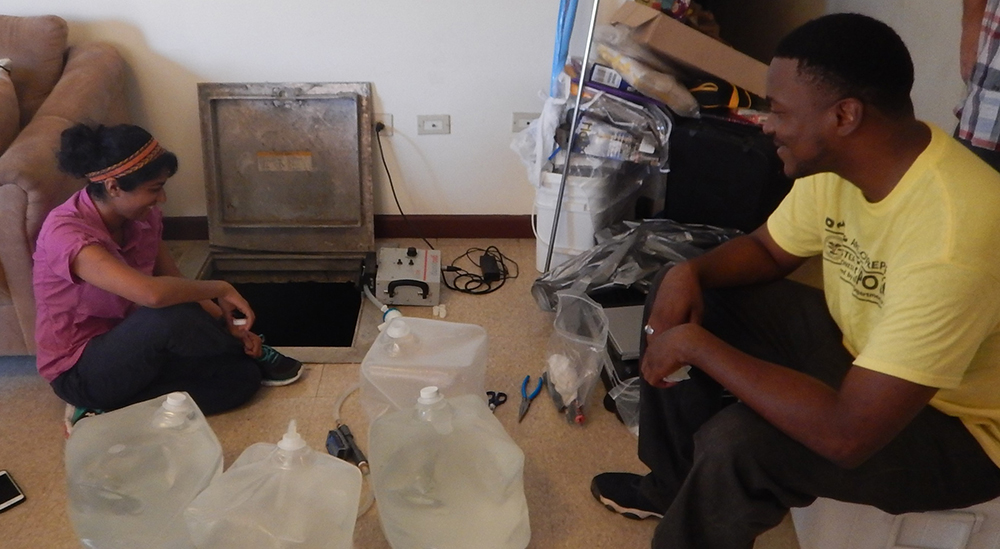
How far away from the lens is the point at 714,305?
1530mm

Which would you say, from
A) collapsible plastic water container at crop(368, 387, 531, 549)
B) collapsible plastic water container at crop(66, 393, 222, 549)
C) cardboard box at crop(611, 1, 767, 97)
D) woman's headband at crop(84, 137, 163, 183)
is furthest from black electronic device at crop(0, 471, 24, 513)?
cardboard box at crop(611, 1, 767, 97)

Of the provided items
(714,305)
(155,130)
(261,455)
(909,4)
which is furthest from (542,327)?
(155,130)

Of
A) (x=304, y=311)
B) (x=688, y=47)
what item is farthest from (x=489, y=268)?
(x=688, y=47)

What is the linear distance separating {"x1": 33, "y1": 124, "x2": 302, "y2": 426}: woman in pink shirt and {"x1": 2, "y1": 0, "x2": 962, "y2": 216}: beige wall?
0.82 metres

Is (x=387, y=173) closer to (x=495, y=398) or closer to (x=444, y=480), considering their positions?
(x=495, y=398)

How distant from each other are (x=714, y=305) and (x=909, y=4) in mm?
1148

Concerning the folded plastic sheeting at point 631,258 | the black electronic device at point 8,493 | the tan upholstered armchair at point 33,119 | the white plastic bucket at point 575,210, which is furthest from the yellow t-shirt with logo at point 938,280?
the tan upholstered armchair at point 33,119

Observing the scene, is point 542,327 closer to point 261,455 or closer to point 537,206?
point 537,206

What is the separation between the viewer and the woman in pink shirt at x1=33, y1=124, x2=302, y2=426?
1.69 metres

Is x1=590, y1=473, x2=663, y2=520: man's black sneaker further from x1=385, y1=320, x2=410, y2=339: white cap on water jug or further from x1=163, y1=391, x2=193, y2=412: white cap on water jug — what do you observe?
x1=163, y1=391, x2=193, y2=412: white cap on water jug

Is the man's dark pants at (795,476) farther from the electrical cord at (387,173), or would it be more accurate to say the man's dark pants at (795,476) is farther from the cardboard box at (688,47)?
the electrical cord at (387,173)

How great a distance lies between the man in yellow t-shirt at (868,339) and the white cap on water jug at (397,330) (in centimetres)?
62

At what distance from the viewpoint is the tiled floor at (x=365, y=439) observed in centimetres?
163

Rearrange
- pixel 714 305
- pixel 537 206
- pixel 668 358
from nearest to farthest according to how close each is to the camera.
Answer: pixel 668 358
pixel 714 305
pixel 537 206
